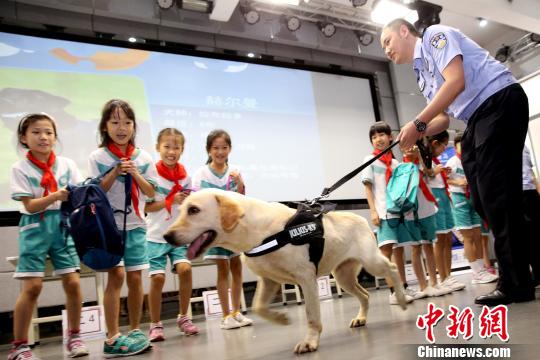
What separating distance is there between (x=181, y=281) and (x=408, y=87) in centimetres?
792

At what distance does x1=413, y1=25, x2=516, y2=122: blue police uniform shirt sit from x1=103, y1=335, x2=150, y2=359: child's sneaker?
2.38 meters

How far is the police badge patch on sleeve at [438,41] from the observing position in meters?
2.26

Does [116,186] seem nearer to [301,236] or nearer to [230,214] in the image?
[230,214]

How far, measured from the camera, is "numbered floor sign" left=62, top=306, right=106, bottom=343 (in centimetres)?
398

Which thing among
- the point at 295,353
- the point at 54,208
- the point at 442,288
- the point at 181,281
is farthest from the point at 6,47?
the point at 442,288

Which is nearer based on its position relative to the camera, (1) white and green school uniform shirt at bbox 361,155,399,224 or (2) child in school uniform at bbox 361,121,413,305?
(2) child in school uniform at bbox 361,121,413,305

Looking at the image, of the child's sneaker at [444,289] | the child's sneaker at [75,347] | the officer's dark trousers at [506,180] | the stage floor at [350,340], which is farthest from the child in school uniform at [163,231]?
the child's sneaker at [444,289]

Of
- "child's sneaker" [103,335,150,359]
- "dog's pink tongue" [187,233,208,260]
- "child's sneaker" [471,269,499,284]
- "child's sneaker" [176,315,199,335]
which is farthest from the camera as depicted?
"child's sneaker" [471,269,499,284]

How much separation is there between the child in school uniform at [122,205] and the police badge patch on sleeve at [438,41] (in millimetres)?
1965

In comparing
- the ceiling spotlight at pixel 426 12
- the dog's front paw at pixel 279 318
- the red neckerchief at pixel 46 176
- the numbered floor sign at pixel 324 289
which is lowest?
the numbered floor sign at pixel 324 289

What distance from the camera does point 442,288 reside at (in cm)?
381

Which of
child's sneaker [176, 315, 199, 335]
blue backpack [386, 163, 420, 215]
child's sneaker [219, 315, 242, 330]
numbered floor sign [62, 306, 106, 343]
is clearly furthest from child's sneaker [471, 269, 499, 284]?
numbered floor sign [62, 306, 106, 343]

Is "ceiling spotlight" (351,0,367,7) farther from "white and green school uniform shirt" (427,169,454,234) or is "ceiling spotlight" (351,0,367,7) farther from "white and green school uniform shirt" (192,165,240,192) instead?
"white and green school uniform shirt" (192,165,240,192)

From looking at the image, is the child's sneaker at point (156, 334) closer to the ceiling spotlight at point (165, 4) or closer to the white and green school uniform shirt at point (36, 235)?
the white and green school uniform shirt at point (36, 235)
